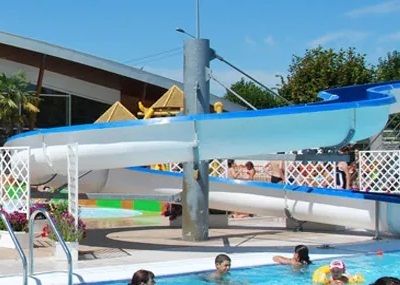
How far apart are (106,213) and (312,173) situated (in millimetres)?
5778

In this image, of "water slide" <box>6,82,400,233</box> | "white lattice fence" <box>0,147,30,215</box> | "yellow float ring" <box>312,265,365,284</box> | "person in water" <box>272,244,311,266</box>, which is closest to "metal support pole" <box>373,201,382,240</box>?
"water slide" <box>6,82,400,233</box>

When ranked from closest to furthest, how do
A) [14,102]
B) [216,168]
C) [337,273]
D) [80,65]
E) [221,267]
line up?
[337,273], [221,267], [216,168], [14,102], [80,65]

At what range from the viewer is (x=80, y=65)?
31.9 m

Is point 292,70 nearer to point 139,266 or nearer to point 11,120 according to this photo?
point 11,120

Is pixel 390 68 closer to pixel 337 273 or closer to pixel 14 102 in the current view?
pixel 14 102

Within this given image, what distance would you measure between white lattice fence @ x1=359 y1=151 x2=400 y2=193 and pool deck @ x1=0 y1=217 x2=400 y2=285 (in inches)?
126

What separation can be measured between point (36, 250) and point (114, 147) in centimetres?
192

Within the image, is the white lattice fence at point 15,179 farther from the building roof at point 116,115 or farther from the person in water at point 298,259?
the building roof at point 116,115

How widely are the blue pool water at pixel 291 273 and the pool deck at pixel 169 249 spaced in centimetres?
14

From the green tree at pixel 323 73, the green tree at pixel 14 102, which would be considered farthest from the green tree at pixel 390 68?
the green tree at pixel 14 102

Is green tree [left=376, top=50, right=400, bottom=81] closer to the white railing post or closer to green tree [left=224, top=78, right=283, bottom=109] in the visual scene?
green tree [left=224, top=78, right=283, bottom=109]

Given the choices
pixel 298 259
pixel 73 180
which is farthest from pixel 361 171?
pixel 73 180

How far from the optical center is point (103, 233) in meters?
13.6

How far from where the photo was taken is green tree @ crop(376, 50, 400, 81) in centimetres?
4434
